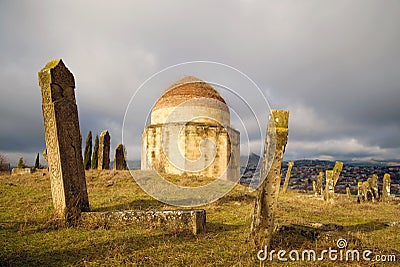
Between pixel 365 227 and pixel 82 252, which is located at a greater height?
pixel 82 252

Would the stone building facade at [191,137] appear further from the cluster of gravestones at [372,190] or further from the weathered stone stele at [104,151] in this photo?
the cluster of gravestones at [372,190]

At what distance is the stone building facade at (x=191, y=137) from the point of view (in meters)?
21.1

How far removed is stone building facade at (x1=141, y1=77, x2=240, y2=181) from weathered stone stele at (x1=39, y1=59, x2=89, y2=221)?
12.8 m

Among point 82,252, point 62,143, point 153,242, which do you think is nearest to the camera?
point 82,252

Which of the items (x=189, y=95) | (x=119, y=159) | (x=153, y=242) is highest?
(x=189, y=95)

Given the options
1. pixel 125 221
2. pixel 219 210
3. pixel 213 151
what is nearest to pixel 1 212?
pixel 125 221

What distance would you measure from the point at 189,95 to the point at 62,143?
1599 cm

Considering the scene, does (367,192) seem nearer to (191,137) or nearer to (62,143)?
(191,137)

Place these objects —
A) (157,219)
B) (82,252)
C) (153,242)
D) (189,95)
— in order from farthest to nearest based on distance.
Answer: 1. (189,95)
2. (157,219)
3. (153,242)
4. (82,252)

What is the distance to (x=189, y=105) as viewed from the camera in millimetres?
22359

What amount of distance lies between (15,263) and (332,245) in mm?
5783

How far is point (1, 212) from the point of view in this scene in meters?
8.15

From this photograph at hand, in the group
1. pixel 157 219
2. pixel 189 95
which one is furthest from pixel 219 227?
pixel 189 95

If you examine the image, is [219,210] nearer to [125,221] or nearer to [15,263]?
[125,221]
